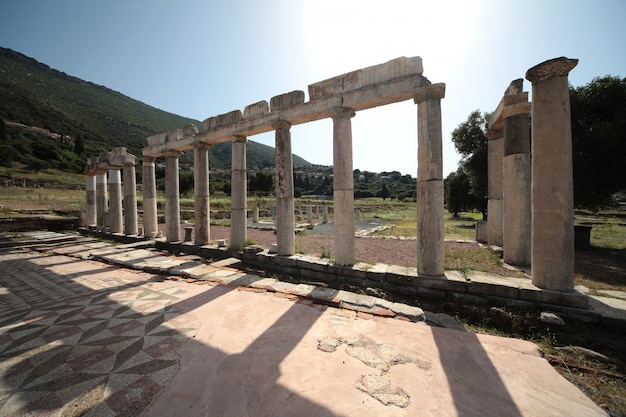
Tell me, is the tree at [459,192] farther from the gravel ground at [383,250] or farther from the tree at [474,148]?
the gravel ground at [383,250]

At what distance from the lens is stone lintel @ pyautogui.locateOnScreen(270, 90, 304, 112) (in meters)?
7.18

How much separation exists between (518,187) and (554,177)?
2273 mm

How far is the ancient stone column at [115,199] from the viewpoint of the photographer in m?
13.0

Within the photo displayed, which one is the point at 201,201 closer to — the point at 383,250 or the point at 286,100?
the point at 286,100

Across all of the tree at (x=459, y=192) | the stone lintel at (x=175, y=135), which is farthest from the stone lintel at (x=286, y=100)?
the tree at (x=459, y=192)

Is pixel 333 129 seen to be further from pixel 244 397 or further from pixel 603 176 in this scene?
pixel 603 176

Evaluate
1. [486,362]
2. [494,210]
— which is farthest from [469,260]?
[486,362]

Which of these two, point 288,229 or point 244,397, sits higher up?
point 288,229

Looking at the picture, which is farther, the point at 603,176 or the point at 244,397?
the point at 603,176

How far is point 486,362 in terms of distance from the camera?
3.01 metres

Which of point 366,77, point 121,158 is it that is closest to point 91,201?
point 121,158

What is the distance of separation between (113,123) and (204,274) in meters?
92.2

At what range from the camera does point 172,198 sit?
10438 millimetres

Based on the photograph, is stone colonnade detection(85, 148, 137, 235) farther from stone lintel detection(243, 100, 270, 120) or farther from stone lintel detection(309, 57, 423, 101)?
stone lintel detection(309, 57, 423, 101)
